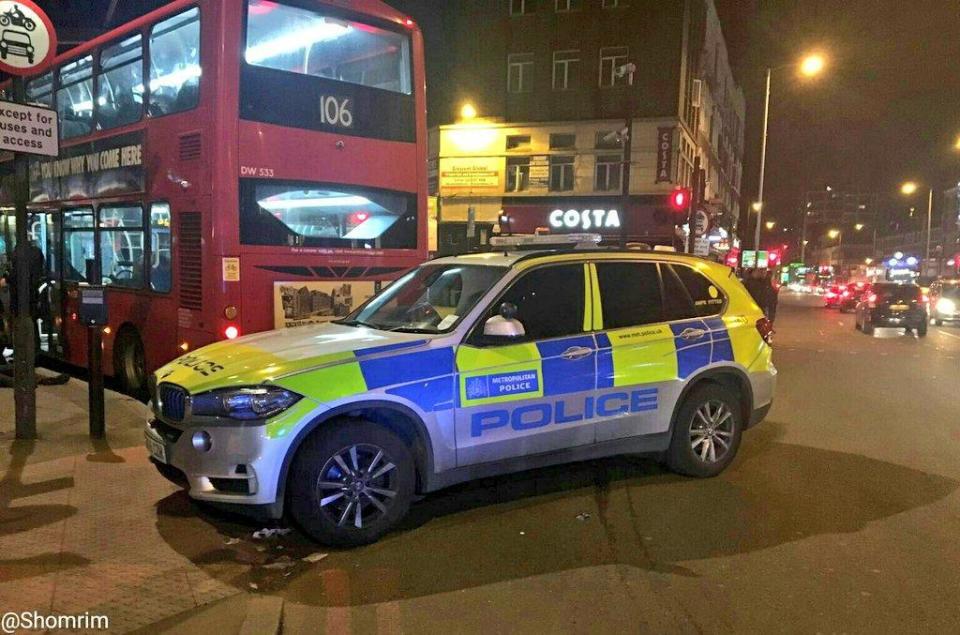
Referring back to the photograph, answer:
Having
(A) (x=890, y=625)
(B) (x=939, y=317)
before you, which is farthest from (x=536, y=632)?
(B) (x=939, y=317)

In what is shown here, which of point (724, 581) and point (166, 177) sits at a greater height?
point (166, 177)

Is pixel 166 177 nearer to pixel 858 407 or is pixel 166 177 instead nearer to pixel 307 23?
pixel 307 23

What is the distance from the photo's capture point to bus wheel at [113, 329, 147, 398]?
333 inches

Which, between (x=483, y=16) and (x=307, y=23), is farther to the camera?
(x=483, y=16)

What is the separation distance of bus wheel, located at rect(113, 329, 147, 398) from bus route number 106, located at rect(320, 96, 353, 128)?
3.45 metres

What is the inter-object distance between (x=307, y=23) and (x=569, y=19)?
24.7 metres

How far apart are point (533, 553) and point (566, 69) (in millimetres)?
28324

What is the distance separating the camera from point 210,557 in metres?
4.24

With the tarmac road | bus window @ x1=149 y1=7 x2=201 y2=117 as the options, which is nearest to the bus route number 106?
bus window @ x1=149 y1=7 x2=201 y2=117

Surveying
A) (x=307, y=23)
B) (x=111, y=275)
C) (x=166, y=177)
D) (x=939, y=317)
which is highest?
(x=307, y=23)

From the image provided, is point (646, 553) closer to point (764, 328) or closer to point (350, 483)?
point (350, 483)

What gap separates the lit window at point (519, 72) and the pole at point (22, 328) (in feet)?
85.3

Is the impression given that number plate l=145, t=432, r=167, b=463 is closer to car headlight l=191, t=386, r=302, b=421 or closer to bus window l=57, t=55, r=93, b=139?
car headlight l=191, t=386, r=302, b=421
